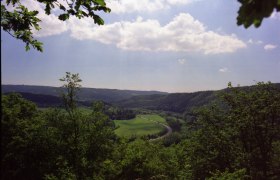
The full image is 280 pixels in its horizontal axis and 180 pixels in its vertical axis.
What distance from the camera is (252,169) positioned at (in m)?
41.2

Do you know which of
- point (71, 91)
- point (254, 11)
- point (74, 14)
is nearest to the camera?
point (254, 11)

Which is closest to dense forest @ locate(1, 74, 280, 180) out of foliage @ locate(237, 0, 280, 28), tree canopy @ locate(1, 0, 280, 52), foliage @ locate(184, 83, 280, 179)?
foliage @ locate(184, 83, 280, 179)

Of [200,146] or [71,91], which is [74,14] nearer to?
[71,91]

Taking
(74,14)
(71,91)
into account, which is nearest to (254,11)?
(74,14)

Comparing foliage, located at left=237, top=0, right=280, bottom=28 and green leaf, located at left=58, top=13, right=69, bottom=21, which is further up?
green leaf, located at left=58, top=13, right=69, bottom=21

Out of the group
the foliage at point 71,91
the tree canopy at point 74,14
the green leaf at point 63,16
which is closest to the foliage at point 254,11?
the tree canopy at point 74,14

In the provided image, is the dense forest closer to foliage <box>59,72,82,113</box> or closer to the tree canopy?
foliage <box>59,72,82,113</box>

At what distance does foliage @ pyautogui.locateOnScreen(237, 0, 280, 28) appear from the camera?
3.46m

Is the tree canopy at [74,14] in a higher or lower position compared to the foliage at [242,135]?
higher

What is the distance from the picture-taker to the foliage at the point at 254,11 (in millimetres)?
3457

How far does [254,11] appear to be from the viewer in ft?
11.8

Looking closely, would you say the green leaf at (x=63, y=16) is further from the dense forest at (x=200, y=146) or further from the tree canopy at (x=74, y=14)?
the dense forest at (x=200, y=146)

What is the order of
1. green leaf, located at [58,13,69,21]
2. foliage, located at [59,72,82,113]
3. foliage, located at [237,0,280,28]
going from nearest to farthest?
foliage, located at [237,0,280,28], green leaf, located at [58,13,69,21], foliage, located at [59,72,82,113]

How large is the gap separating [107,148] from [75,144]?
555 cm
